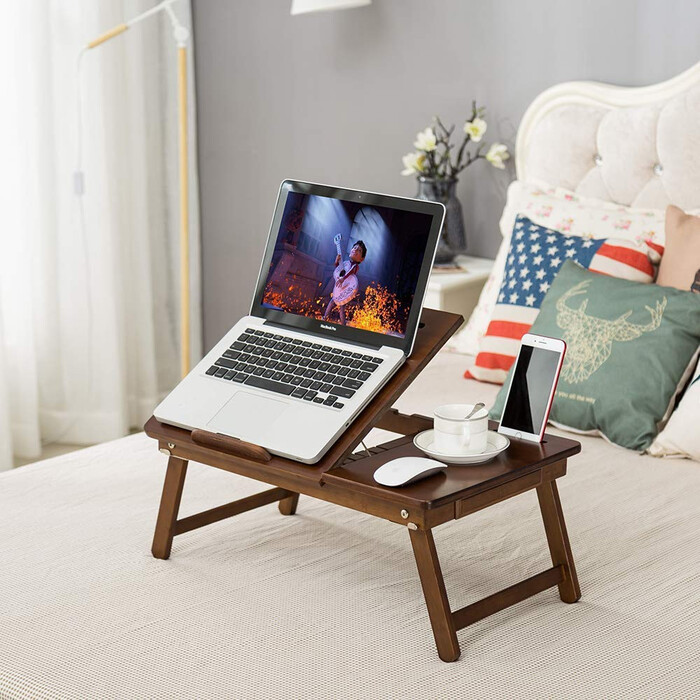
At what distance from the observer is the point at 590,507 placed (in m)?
1.88

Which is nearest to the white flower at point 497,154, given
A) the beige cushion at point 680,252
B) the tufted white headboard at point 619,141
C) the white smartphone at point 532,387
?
the tufted white headboard at point 619,141

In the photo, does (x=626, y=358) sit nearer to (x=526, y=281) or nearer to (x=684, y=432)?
(x=684, y=432)

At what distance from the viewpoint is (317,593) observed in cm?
154

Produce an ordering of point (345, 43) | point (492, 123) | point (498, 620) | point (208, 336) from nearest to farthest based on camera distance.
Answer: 1. point (498, 620)
2. point (492, 123)
3. point (345, 43)
4. point (208, 336)

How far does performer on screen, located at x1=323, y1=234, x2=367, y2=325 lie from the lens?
5.32ft

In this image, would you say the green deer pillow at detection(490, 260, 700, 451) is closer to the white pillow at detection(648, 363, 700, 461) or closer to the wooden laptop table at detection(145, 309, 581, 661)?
the white pillow at detection(648, 363, 700, 461)

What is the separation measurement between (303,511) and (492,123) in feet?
5.47

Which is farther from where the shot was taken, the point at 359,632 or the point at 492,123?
the point at 492,123

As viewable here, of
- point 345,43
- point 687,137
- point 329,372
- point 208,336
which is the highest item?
point 345,43

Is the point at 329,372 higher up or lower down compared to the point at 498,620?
higher up

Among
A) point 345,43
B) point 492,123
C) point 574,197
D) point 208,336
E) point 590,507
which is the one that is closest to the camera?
point 590,507

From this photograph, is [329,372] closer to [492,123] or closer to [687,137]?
[687,137]

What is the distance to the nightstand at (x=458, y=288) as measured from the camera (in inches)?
113

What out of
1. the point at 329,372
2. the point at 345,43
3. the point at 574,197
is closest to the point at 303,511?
the point at 329,372
